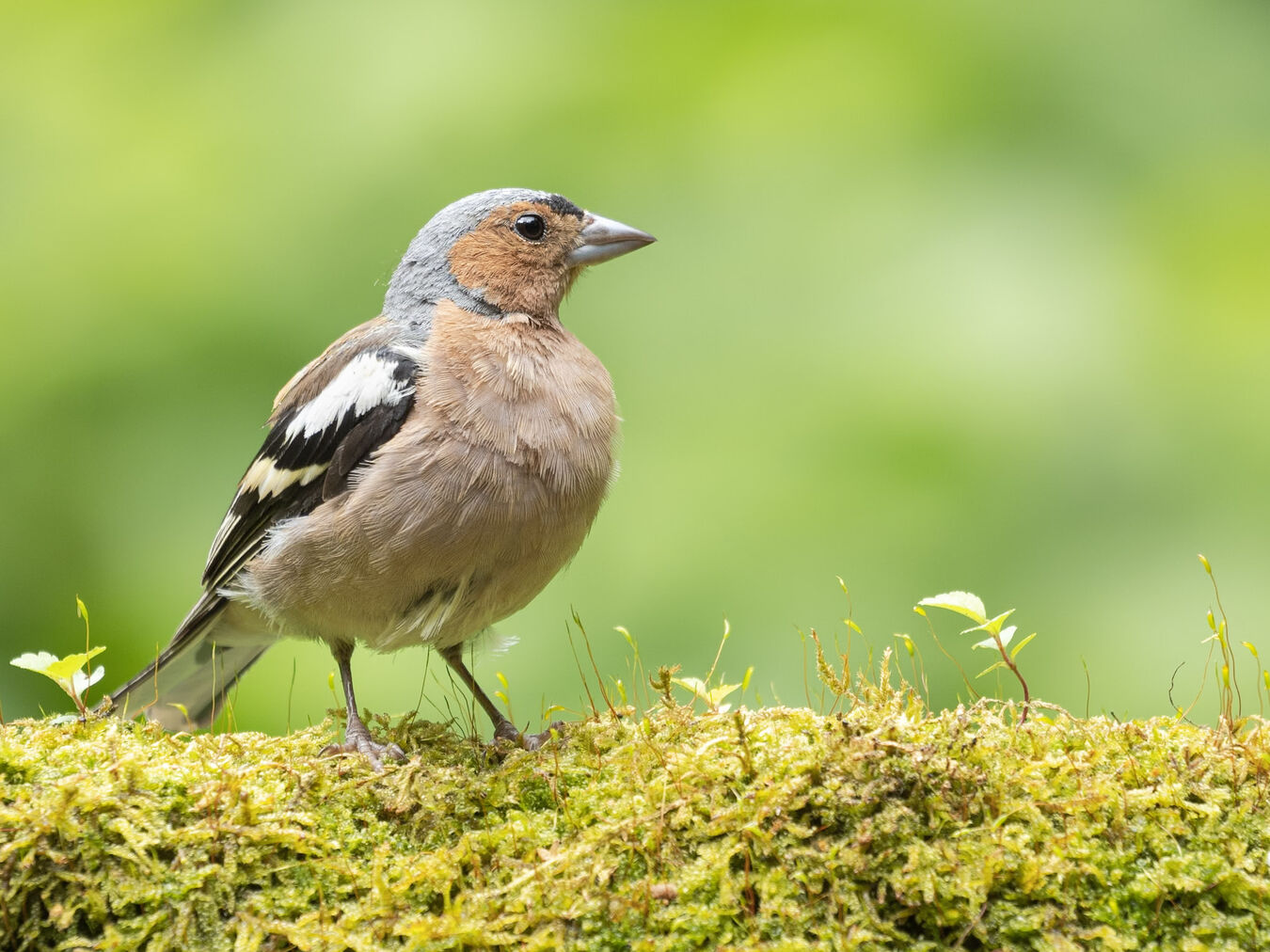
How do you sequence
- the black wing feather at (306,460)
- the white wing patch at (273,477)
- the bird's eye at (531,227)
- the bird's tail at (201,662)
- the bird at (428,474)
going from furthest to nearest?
1. the bird's eye at (531,227)
2. the bird's tail at (201,662)
3. the white wing patch at (273,477)
4. the black wing feather at (306,460)
5. the bird at (428,474)

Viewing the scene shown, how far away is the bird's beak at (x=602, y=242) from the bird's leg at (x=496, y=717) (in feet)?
5.29

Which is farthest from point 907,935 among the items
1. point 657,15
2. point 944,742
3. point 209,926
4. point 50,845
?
point 657,15

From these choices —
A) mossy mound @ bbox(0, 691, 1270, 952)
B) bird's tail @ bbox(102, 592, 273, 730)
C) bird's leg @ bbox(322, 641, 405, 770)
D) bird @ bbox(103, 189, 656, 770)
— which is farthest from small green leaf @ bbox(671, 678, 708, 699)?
bird's tail @ bbox(102, 592, 273, 730)

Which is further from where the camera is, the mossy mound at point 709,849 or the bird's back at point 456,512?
the bird's back at point 456,512

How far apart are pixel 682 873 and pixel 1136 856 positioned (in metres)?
0.92

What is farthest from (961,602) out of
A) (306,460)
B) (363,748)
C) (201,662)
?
(201,662)

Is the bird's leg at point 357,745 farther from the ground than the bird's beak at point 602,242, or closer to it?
closer to it

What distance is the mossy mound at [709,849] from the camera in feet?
7.00

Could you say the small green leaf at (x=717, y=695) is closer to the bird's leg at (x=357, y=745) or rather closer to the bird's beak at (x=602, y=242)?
the bird's leg at (x=357, y=745)

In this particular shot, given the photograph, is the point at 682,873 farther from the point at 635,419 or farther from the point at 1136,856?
the point at 635,419

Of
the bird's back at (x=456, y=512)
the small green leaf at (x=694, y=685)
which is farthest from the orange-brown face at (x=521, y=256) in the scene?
the small green leaf at (x=694, y=685)

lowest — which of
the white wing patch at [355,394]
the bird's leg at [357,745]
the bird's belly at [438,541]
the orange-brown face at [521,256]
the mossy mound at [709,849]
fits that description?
the bird's leg at [357,745]

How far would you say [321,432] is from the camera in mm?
3775

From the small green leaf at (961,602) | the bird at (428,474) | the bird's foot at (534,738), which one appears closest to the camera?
the small green leaf at (961,602)
